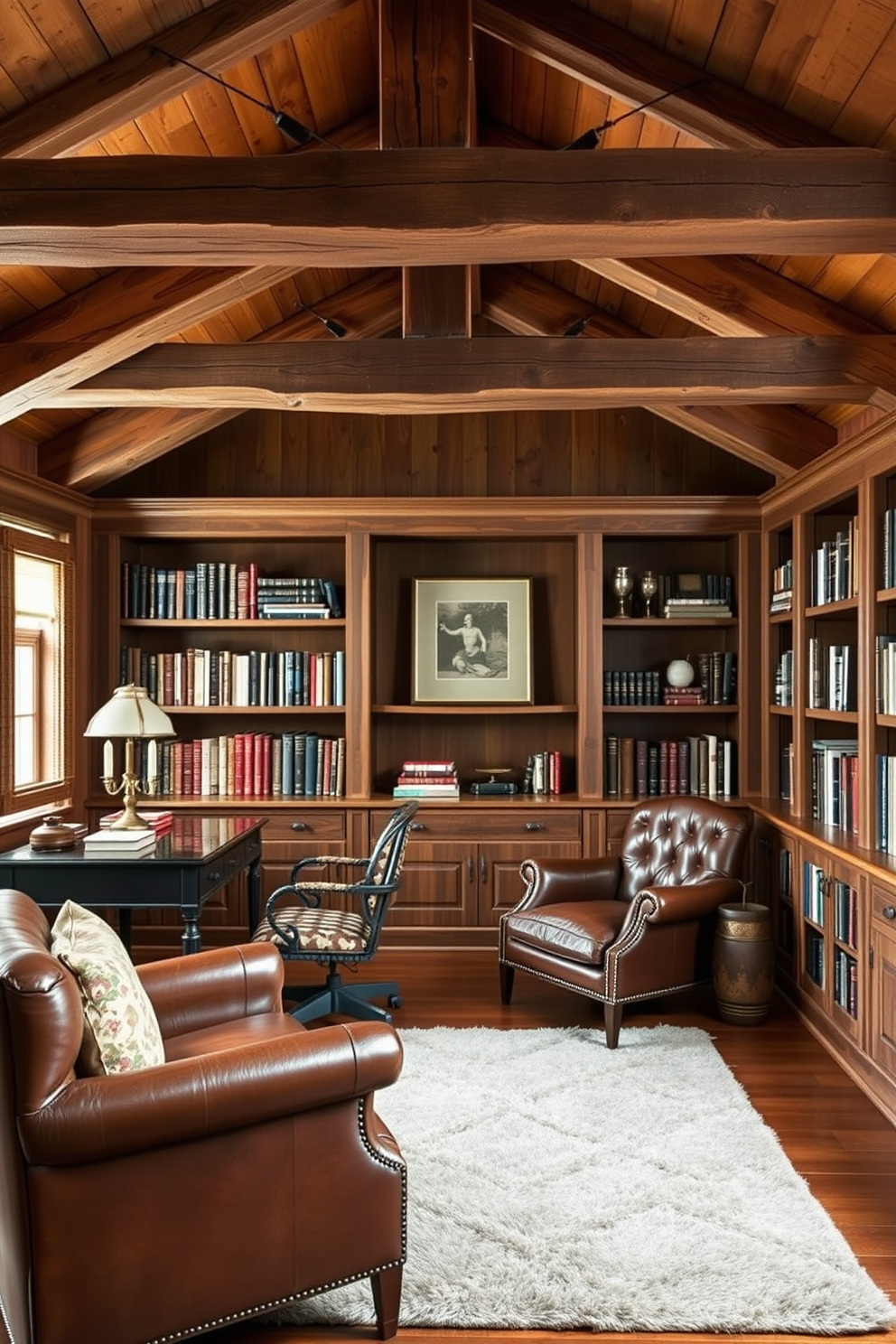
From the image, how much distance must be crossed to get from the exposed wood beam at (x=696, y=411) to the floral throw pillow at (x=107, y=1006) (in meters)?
3.76

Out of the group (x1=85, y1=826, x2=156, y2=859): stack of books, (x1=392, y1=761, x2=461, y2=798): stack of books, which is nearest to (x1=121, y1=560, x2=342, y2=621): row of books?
(x1=392, y1=761, x2=461, y2=798): stack of books

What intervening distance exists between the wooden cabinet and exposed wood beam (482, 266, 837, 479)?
211 cm

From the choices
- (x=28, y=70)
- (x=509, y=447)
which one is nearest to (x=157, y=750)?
(x=509, y=447)

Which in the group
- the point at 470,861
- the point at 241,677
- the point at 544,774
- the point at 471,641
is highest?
the point at 471,641

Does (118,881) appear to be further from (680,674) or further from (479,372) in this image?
(680,674)

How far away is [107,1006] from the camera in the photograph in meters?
2.41

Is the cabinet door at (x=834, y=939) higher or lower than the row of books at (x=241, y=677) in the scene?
Answer: lower

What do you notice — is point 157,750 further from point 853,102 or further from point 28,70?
point 853,102

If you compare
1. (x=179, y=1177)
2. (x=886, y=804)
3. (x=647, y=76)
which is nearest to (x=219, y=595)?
(x=647, y=76)

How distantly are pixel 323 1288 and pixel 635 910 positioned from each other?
91.8 inches

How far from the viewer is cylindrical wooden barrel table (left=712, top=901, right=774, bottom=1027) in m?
4.61

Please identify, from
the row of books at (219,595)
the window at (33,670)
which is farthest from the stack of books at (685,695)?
the window at (33,670)

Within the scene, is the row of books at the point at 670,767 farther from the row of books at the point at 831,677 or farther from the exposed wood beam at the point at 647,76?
the exposed wood beam at the point at 647,76

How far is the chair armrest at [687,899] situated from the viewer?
4457mm
